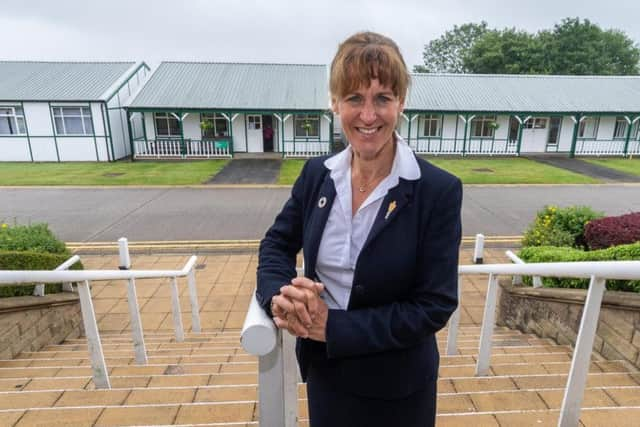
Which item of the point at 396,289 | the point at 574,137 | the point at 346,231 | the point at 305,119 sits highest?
the point at 346,231

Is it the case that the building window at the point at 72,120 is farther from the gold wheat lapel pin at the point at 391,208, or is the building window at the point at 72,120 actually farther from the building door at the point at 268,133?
the gold wheat lapel pin at the point at 391,208

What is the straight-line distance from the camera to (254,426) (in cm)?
196

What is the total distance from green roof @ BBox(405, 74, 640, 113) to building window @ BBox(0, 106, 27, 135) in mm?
17583

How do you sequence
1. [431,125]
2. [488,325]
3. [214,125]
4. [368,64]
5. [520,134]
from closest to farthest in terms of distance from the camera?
[368,64] < [488,325] < [520,134] < [214,125] < [431,125]

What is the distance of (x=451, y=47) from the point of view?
50.7m

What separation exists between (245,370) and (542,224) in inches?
187

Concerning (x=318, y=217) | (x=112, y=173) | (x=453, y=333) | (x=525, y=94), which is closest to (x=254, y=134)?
(x=112, y=173)

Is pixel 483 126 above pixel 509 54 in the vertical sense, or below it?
below

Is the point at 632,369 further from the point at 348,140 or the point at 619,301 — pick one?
the point at 348,140

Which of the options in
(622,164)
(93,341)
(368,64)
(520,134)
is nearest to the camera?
(368,64)

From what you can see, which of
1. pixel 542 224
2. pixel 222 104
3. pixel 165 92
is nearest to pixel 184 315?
pixel 542 224

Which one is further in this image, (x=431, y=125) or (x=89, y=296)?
(x=431, y=125)

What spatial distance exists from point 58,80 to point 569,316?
22.1 m

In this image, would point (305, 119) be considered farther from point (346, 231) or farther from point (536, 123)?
point (346, 231)
